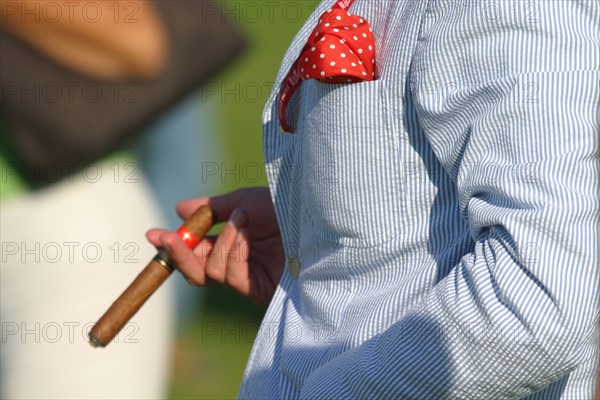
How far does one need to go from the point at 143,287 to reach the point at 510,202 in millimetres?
766

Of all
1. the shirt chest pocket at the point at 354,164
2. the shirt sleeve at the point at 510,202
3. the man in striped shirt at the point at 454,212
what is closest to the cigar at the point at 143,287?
the man in striped shirt at the point at 454,212

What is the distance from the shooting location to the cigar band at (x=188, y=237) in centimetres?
143

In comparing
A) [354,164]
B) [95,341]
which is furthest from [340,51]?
[95,341]

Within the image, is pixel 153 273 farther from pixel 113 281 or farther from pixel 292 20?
pixel 292 20

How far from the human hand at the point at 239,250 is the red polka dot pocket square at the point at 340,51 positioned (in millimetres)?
476

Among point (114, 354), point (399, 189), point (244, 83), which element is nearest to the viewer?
point (399, 189)

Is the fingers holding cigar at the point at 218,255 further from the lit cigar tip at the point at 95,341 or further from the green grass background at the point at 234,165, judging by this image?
the green grass background at the point at 234,165

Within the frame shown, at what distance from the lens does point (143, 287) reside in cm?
139

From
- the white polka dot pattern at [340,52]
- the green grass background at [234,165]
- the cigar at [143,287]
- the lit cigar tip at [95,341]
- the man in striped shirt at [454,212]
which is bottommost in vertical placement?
the green grass background at [234,165]

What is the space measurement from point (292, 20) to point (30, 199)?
1236 mm

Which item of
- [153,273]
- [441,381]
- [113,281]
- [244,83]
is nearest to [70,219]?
[113,281]

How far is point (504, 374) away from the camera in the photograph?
2.64 feet

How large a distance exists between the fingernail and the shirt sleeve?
1.95 feet

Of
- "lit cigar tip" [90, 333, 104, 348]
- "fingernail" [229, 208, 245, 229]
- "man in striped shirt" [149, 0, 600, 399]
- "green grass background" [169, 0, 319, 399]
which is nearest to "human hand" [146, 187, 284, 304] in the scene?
"fingernail" [229, 208, 245, 229]
